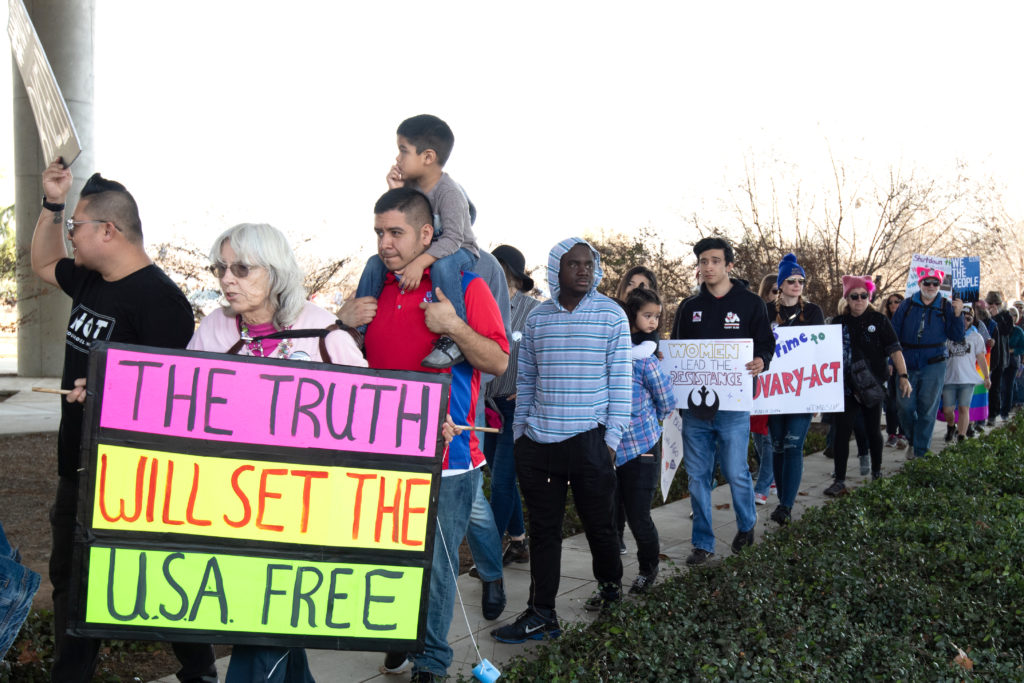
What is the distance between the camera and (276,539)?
3035mm

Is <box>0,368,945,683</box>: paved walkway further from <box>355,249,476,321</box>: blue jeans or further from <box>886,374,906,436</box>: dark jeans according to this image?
<box>355,249,476,321</box>: blue jeans

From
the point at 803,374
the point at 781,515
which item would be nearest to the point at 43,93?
the point at 781,515

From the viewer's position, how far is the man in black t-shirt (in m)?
3.60

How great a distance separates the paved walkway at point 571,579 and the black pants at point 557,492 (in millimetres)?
364

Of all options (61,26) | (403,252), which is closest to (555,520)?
(403,252)

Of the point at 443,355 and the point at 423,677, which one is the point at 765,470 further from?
the point at 443,355

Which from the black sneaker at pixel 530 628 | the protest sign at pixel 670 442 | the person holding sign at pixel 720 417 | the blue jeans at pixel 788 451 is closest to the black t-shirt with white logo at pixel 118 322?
the black sneaker at pixel 530 628

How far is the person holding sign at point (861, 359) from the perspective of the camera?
912 cm

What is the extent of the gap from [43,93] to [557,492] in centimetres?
302

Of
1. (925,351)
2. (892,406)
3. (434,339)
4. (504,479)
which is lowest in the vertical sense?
(504,479)

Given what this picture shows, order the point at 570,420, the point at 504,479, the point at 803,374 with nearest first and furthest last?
the point at 570,420 < the point at 504,479 < the point at 803,374

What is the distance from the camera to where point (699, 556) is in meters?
6.62

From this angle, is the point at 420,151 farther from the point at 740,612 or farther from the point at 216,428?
the point at 740,612

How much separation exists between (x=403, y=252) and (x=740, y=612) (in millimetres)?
2416
